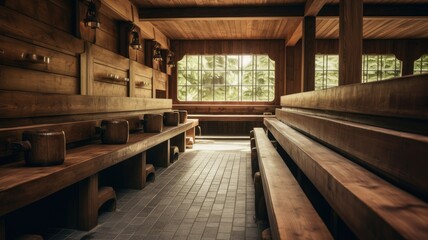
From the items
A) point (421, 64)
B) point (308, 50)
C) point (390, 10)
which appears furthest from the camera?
point (421, 64)

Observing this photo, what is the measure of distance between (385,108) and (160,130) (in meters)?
3.45

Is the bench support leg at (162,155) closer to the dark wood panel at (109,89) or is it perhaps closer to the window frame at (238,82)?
the dark wood panel at (109,89)

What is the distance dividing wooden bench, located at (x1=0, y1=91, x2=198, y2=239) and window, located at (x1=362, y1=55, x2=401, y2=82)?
9.96m

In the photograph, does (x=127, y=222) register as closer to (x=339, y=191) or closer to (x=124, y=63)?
(x=339, y=191)

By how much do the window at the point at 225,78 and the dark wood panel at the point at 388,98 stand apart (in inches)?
366

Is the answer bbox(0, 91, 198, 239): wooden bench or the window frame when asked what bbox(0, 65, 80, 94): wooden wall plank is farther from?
the window frame

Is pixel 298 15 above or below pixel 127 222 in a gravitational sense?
above

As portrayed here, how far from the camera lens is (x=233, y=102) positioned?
12016 mm

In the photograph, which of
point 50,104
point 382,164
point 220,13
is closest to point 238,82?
point 220,13

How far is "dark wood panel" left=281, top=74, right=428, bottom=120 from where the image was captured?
1348mm

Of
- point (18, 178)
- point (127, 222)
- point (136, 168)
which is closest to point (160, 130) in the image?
point (136, 168)

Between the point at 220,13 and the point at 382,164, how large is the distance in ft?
22.8

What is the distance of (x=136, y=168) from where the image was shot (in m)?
4.48

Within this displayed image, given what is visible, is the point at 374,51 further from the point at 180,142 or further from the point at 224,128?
the point at 180,142
